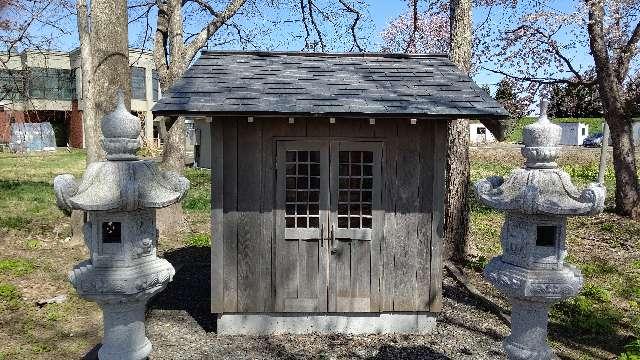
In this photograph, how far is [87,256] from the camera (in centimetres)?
931

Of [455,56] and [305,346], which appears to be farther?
[455,56]

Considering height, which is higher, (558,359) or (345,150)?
(345,150)

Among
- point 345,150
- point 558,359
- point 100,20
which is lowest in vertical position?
point 558,359

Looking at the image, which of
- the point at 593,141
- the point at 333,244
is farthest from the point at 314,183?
the point at 593,141

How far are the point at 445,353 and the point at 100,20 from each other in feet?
26.4

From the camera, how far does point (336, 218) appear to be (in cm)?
605

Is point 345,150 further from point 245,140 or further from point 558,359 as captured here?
point 558,359

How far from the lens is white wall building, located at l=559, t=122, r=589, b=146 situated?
47.6 m

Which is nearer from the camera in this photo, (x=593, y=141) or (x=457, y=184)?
(x=457, y=184)

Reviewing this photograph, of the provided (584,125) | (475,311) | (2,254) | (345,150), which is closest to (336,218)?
(345,150)

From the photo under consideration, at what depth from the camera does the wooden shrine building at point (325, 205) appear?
5.93 meters

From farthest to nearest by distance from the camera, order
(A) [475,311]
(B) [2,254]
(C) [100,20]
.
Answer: (B) [2,254], (C) [100,20], (A) [475,311]

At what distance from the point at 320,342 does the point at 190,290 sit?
2.83m

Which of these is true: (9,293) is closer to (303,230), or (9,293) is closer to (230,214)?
(230,214)
